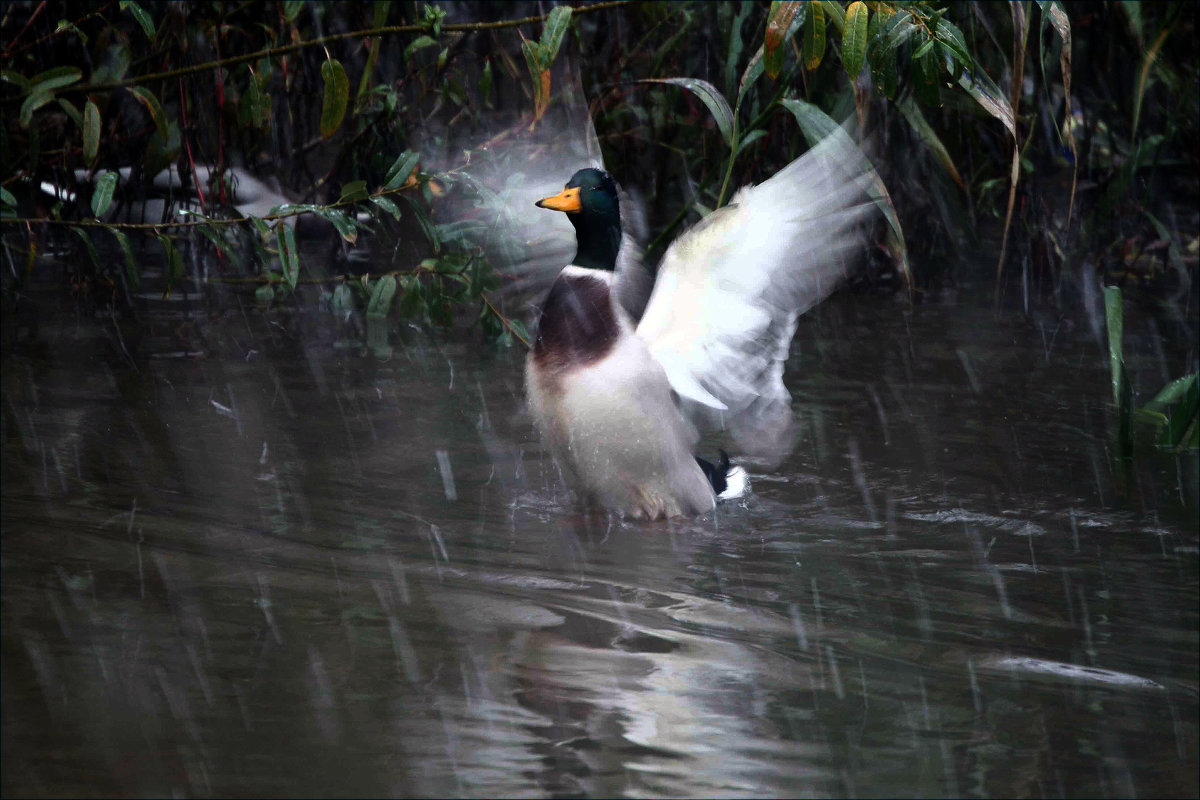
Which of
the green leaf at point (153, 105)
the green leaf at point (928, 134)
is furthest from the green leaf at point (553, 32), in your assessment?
the green leaf at point (928, 134)

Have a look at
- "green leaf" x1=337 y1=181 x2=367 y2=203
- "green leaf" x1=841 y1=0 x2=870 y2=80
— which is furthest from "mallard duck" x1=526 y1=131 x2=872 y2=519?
"green leaf" x1=841 y1=0 x2=870 y2=80

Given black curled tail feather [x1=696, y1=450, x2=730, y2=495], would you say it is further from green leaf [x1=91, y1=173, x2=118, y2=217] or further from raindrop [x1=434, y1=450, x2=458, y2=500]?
green leaf [x1=91, y1=173, x2=118, y2=217]

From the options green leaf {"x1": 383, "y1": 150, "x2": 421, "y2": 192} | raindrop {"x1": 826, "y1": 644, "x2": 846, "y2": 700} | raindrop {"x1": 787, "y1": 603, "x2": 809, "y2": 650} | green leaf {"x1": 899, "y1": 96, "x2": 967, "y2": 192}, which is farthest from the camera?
green leaf {"x1": 899, "y1": 96, "x2": 967, "y2": 192}

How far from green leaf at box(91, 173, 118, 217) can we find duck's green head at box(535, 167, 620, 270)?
1.23m

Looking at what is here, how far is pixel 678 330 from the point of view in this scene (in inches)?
164

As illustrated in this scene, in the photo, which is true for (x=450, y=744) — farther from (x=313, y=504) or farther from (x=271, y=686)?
(x=313, y=504)

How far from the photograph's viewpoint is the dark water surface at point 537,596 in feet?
8.32

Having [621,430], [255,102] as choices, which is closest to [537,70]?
[255,102]

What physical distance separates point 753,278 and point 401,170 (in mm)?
1160

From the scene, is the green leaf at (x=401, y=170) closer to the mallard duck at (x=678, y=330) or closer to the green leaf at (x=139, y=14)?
the mallard duck at (x=678, y=330)

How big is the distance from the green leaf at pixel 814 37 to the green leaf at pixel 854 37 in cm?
9

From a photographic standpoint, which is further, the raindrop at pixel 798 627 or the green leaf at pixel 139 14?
the green leaf at pixel 139 14

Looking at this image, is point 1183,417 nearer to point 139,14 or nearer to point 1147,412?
point 1147,412

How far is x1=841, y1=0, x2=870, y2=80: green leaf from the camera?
3.35 m
